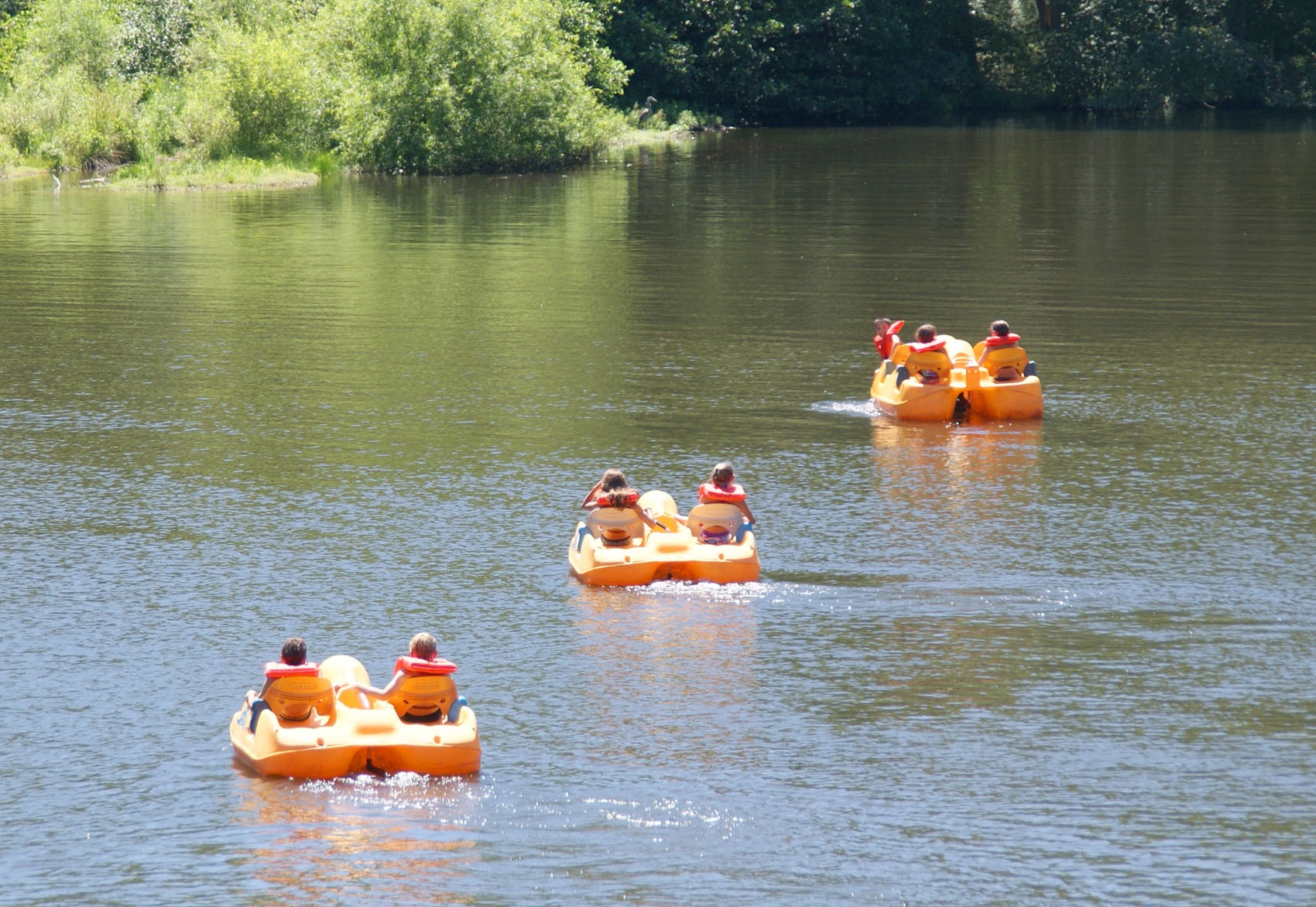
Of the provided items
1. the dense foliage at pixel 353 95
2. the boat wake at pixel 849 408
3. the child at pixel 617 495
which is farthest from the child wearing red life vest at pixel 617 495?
the dense foliage at pixel 353 95

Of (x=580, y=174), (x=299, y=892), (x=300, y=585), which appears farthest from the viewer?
(x=580, y=174)

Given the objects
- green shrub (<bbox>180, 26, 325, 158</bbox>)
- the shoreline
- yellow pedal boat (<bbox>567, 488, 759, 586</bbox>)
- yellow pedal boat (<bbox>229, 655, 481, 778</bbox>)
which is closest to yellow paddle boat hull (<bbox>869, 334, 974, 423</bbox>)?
yellow pedal boat (<bbox>567, 488, 759, 586</bbox>)

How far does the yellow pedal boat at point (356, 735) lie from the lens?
34.0 ft

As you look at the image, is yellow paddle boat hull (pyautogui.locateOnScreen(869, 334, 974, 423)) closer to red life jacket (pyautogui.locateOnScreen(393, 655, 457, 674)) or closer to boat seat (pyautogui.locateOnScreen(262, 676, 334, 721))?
red life jacket (pyautogui.locateOnScreen(393, 655, 457, 674))

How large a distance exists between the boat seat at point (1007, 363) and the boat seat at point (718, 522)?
6421 millimetres

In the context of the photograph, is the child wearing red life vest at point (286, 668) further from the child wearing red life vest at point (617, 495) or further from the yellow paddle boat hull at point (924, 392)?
the yellow paddle boat hull at point (924, 392)

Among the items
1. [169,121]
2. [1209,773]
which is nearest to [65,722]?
[1209,773]

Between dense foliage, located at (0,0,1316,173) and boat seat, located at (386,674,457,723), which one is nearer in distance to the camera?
boat seat, located at (386,674,457,723)

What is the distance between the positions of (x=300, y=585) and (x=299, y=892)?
5.17 m

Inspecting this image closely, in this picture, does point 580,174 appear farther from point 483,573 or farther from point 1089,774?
point 1089,774

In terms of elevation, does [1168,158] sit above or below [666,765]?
above

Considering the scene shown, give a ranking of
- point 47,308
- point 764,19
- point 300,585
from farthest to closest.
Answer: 1. point 764,19
2. point 47,308
3. point 300,585

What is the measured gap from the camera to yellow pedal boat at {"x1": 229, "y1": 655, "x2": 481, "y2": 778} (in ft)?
34.0

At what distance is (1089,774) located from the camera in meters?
10.4
